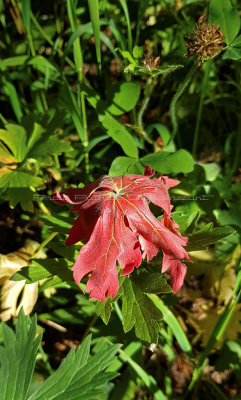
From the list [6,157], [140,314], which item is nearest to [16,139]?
[6,157]

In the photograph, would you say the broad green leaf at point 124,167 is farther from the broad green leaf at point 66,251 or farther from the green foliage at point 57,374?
the green foliage at point 57,374

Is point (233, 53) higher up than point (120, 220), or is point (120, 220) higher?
point (233, 53)

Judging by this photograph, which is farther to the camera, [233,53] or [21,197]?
[21,197]

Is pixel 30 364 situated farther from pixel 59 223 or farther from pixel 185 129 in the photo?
Result: pixel 185 129

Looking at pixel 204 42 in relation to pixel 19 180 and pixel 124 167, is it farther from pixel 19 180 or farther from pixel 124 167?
pixel 19 180

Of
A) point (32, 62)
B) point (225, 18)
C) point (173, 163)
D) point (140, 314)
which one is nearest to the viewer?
point (140, 314)

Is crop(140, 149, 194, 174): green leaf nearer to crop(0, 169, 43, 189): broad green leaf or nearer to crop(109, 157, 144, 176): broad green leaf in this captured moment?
crop(109, 157, 144, 176): broad green leaf
